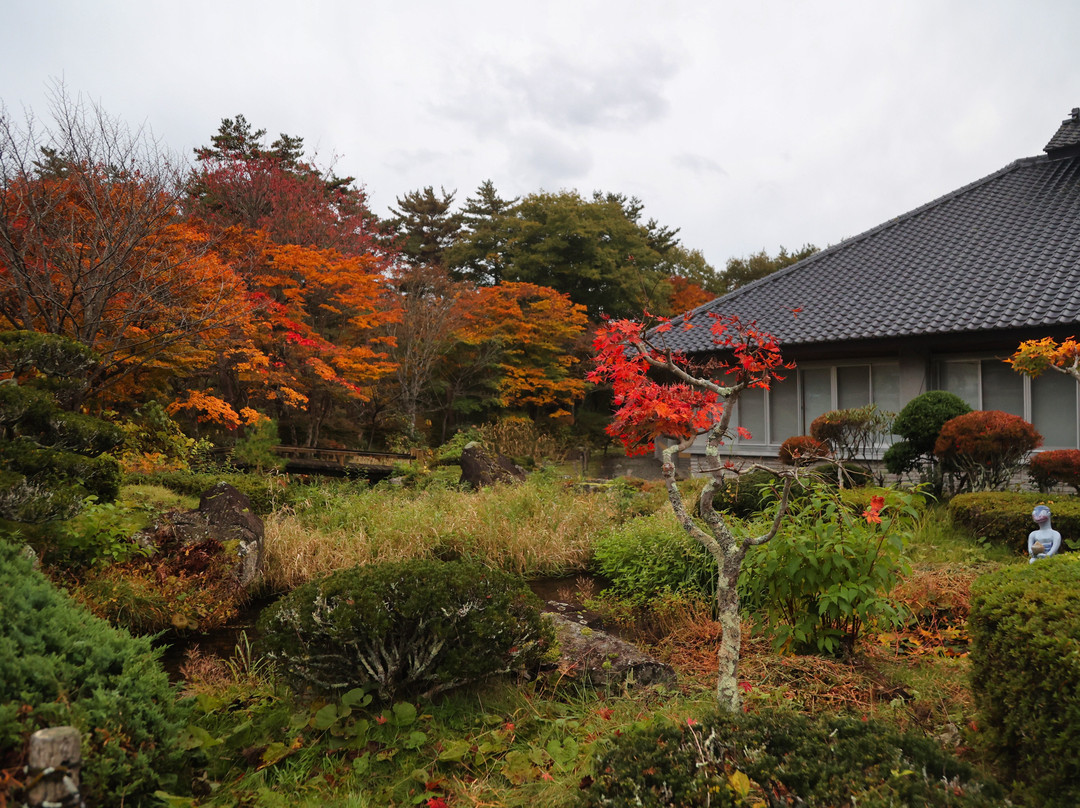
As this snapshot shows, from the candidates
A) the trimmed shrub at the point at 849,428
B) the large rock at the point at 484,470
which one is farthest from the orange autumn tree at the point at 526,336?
the trimmed shrub at the point at 849,428

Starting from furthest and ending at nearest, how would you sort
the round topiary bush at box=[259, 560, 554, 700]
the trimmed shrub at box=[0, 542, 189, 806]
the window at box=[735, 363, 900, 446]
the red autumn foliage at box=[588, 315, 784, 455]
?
the window at box=[735, 363, 900, 446] → the red autumn foliage at box=[588, 315, 784, 455] → the round topiary bush at box=[259, 560, 554, 700] → the trimmed shrub at box=[0, 542, 189, 806]

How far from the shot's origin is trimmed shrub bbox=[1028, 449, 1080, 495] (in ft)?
23.5

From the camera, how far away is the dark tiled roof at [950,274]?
10.5 meters

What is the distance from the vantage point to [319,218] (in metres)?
14.5

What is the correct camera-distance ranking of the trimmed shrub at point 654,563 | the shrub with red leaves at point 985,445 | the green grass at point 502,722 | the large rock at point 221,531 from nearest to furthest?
the green grass at point 502,722 → the trimmed shrub at point 654,563 → the large rock at point 221,531 → the shrub with red leaves at point 985,445

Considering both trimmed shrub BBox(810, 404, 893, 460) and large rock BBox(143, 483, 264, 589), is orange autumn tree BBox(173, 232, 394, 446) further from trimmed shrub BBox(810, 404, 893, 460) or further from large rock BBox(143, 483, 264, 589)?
trimmed shrub BBox(810, 404, 893, 460)

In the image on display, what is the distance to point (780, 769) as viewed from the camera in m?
2.19

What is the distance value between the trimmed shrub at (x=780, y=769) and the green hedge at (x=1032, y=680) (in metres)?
0.22

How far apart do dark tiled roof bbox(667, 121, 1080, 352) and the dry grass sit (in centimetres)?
596

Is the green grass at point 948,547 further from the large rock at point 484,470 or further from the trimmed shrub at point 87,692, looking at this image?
the trimmed shrub at point 87,692

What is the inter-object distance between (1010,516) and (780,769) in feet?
17.7

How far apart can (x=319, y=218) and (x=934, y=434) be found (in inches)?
484

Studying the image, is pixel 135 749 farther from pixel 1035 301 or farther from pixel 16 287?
pixel 1035 301

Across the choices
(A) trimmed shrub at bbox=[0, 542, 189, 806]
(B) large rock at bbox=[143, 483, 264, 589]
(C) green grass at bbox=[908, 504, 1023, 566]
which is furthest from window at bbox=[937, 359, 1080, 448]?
(A) trimmed shrub at bbox=[0, 542, 189, 806]
